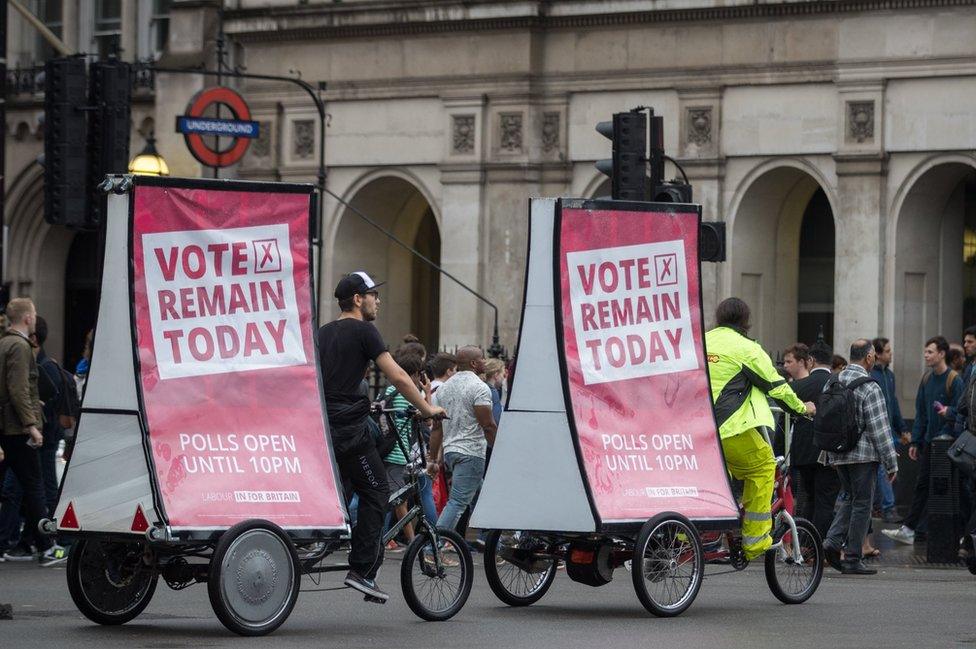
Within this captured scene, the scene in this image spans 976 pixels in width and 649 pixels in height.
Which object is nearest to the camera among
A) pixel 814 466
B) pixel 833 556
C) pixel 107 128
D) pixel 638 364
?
pixel 638 364

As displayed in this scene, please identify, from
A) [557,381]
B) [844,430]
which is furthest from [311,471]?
[844,430]

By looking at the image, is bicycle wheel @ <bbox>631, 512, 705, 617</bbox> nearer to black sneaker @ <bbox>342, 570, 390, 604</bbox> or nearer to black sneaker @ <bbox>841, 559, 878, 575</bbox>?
black sneaker @ <bbox>342, 570, 390, 604</bbox>

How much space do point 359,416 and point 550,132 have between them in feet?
58.2

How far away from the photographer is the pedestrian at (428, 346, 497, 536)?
55.3 ft

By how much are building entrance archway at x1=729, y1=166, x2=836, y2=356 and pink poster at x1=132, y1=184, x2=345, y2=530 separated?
16.9 meters

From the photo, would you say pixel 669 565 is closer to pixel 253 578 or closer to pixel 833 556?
pixel 253 578

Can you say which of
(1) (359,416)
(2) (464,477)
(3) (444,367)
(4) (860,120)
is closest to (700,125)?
(4) (860,120)

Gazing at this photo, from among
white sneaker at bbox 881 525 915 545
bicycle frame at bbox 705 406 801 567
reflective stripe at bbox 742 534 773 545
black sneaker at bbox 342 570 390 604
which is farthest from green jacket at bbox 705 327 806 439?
white sneaker at bbox 881 525 915 545

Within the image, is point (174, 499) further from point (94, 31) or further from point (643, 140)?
point (94, 31)

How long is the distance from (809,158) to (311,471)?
55.0ft

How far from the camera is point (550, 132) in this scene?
29.5m

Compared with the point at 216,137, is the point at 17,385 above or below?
below

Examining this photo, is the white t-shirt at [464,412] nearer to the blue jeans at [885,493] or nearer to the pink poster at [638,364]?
the pink poster at [638,364]

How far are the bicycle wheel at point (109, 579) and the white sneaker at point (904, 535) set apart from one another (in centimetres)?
929
